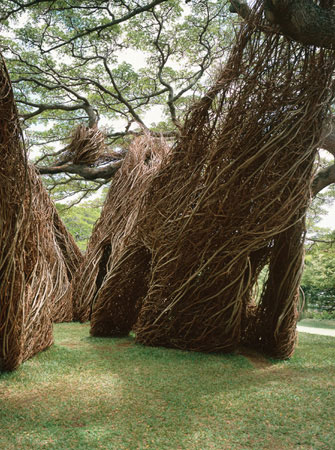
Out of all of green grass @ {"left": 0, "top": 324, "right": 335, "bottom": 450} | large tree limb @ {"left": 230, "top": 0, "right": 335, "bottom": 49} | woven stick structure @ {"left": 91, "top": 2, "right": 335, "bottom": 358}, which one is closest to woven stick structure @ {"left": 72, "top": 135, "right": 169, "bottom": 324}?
woven stick structure @ {"left": 91, "top": 2, "right": 335, "bottom": 358}

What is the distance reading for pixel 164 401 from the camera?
72.9 inches

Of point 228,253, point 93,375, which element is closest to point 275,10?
point 228,253

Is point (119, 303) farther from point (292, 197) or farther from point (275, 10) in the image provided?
point (275, 10)

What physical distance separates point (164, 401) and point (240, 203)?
4.08 ft

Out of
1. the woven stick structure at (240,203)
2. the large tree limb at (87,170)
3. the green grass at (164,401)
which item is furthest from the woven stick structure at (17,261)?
the large tree limb at (87,170)

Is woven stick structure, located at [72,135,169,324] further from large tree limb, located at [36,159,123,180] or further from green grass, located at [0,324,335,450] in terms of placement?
green grass, located at [0,324,335,450]

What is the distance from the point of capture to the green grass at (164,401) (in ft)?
4.81

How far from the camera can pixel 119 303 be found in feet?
10.7

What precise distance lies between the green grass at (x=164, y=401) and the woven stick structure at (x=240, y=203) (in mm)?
253

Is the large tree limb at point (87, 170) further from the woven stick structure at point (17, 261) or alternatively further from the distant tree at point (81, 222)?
the distant tree at point (81, 222)

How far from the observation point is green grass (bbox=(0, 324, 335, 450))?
4.81 feet

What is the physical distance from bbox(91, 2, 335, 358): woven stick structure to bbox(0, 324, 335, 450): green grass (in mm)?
253

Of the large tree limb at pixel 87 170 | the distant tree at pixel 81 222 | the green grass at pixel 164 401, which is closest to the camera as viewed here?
the green grass at pixel 164 401

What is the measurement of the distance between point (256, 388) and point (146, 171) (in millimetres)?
2743
